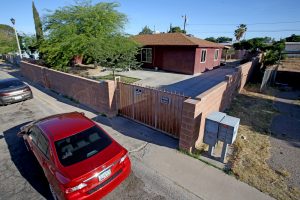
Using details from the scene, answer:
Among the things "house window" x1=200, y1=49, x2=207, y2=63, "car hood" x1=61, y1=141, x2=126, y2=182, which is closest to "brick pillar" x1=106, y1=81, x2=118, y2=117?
"car hood" x1=61, y1=141, x2=126, y2=182

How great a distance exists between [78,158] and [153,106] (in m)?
3.43

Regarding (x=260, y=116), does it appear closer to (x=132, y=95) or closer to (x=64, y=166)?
(x=132, y=95)

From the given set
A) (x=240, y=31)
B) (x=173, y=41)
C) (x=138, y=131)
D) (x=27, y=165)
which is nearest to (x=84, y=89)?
(x=138, y=131)

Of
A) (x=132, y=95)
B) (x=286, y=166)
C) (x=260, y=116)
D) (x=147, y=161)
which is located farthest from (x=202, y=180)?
(x=260, y=116)

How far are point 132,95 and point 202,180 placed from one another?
3989 mm

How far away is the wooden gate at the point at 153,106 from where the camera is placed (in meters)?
5.77

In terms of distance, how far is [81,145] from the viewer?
145 inches

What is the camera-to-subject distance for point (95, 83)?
7.98 meters

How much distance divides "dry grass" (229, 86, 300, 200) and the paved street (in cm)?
36

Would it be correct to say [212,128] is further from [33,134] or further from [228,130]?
[33,134]

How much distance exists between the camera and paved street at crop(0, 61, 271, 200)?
3.89 meters

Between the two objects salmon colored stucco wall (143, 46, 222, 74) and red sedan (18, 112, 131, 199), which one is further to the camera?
salmon colored stucco wall (143, 46, 222, 74)

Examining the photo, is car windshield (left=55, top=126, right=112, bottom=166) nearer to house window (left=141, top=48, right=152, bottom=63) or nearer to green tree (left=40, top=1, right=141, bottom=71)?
green tree (left=40, top=1, right=141, bottom=71)

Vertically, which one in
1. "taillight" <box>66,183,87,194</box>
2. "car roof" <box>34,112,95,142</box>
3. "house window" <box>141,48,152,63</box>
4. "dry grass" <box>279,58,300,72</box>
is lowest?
"taillight" <box>66,183,87,194</box>
